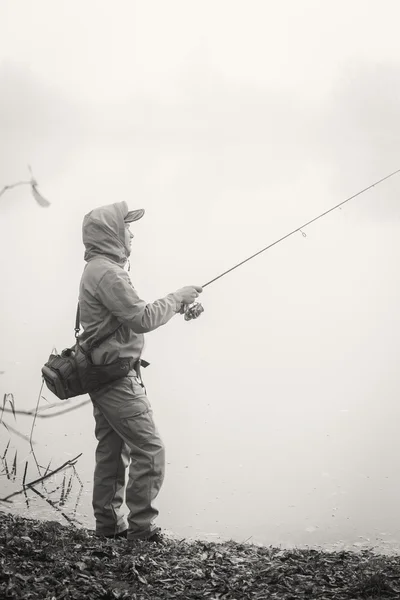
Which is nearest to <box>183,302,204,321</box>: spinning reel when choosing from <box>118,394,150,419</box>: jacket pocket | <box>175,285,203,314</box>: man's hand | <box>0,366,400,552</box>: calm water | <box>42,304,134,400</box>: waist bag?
<box>175,285,203,314</box>: man's hand

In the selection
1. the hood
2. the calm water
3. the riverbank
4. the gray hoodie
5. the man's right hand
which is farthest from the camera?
the calm water

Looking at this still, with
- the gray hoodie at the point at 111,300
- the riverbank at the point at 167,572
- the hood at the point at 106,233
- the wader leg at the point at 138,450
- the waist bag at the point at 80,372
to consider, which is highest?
the hood at the point at 106,233

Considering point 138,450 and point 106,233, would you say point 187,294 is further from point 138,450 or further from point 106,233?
point 138,450

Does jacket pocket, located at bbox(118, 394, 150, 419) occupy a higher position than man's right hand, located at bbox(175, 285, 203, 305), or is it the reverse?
man's right hand, located at bbox(175, 285, 203, 305)

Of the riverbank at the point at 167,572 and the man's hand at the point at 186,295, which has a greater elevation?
the man's hand at the point at 186,295

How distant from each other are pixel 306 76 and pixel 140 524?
67.3 ft

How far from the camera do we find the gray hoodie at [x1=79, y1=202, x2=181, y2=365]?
425cm

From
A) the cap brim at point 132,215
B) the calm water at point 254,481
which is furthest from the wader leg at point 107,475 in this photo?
the cap brim at point 132,215

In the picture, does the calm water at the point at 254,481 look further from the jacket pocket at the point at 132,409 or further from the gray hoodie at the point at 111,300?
the gray hoodie at the point at 111,300

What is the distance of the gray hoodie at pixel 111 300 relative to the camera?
4.25 meters

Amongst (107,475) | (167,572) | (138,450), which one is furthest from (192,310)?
(167,572)

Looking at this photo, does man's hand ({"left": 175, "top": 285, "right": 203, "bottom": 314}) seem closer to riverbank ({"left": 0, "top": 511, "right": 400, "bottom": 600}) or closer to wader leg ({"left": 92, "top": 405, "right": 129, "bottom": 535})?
wader leg ({"left": 92, "top": 405, "right": 129, "bottom": 535})

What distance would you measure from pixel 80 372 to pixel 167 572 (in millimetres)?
1350

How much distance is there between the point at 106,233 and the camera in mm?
4484
